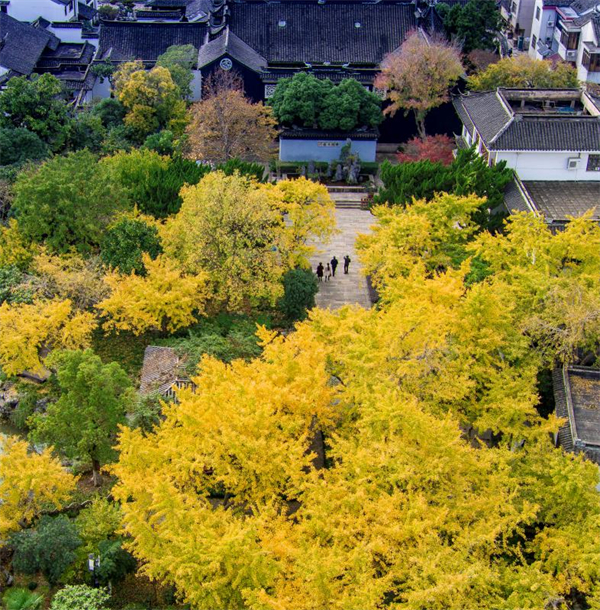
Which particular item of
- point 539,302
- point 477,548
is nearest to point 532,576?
point 477,548

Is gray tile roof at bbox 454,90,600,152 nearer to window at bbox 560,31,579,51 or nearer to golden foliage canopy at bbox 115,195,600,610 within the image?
golden foliage canopy at bbox 115,195,600,610

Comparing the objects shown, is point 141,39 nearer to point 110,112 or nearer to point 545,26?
point 110,112

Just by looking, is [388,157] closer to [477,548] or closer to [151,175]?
[151,175]

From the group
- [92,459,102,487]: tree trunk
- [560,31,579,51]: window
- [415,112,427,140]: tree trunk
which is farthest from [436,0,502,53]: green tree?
[92,459,102,487]: tree trunk

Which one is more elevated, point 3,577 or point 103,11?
point 103,11

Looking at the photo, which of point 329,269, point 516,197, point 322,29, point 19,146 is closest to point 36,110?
point 19,146

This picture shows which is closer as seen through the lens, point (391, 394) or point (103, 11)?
point (391, 394)

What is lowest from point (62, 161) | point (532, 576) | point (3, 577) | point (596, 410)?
point (3, 577)
